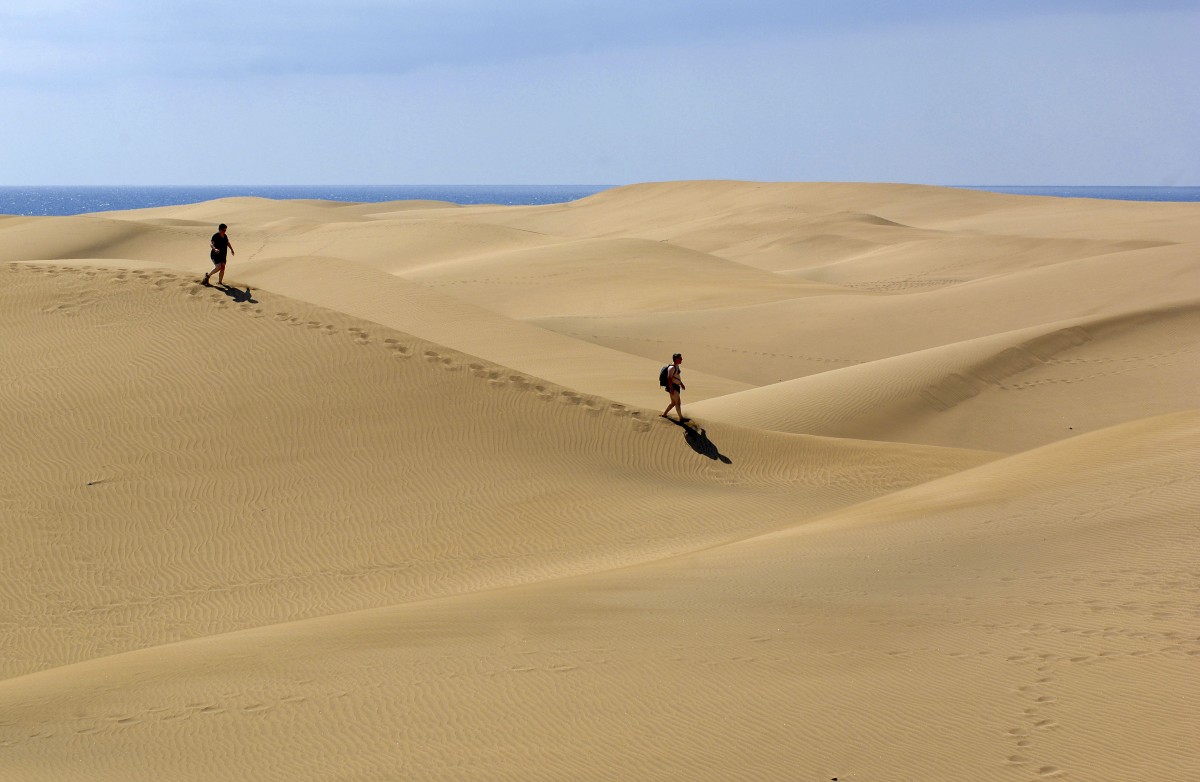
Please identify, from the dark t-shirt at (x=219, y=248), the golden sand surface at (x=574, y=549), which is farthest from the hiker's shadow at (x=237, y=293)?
the dark t-shirt at (x=219, y=248)

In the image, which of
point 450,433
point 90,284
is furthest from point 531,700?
point 90,284

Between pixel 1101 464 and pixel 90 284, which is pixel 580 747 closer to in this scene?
pixel 1101 464

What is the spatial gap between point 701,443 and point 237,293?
7.06 meters

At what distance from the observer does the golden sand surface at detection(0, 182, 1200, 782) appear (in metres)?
5.84

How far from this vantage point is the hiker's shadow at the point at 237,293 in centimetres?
1639

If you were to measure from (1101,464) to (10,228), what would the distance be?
45222 mm

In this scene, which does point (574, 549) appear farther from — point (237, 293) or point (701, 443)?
point (237, 293)

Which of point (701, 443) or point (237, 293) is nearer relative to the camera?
point (701, 443)

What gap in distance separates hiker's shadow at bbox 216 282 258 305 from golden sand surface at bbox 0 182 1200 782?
0.12m

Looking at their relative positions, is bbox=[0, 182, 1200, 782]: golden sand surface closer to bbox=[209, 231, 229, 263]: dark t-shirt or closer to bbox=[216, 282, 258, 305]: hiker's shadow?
Result: bbox=[216, 282, 258, 305]: hiker's shadow

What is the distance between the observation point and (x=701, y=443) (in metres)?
15.0

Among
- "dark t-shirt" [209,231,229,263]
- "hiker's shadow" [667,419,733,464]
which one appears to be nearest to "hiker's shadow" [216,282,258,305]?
"dark t-shirt" [209,231,229,263]

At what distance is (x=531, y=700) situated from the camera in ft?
20.6

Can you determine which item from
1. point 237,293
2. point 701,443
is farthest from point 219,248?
point 701,443
